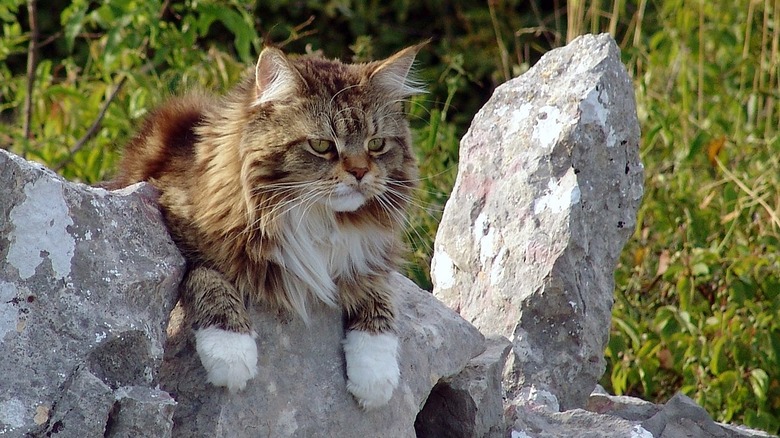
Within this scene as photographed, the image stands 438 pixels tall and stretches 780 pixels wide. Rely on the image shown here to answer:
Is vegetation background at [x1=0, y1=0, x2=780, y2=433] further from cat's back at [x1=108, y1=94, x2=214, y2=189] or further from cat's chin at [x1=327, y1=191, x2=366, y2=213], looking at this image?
cat's chin at [x1=327, y1=191, x2=366, y2=213]

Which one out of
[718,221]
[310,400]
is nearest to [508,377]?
[310,400]

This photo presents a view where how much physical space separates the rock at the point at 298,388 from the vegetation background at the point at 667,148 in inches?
41.1

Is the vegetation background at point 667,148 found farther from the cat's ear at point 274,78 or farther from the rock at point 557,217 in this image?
the cat's ear at point 274,78

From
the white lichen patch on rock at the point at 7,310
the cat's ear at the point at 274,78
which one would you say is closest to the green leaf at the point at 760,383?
the cat's ear at the point at 274,78

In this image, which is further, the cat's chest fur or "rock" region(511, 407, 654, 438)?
"rock" region(511, 407, 654, 438)

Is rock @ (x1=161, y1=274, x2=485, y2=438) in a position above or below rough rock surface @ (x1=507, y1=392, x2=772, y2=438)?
above

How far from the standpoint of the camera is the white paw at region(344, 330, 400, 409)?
2.94 metres

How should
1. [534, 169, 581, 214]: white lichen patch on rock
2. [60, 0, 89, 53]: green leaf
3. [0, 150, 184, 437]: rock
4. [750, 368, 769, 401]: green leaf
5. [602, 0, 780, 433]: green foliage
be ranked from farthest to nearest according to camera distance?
[60, 0, 89, 53]: green leaf → [602, 0, 780, 433]: green foliage → [750, 368, 769, 401]: green leaf → [534, 169, 581, 214]: white lichen patch on rock → [0, 150, 184, 437]: rock

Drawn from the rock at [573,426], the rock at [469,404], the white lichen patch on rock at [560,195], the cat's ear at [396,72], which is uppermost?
the cat's ear at [396,72]

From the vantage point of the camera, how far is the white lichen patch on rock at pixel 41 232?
244 cm

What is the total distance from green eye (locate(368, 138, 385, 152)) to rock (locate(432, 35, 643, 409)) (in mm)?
929

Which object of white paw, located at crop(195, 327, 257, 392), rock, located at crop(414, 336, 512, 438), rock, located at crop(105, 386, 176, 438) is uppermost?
rock, located at crop(105, 386, 176, 438)

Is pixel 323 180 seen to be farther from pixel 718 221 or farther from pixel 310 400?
pixel 718 221

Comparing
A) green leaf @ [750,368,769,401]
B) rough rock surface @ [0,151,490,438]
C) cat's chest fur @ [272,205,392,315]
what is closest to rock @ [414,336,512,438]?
rough rock surface @ [0,151,490,438]
